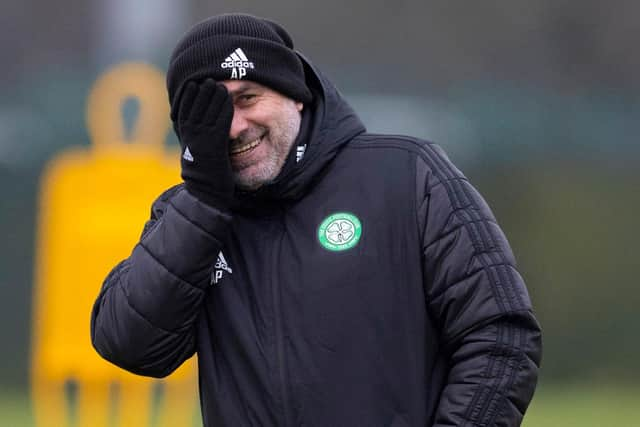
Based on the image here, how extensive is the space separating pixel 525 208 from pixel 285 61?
6.57 meters

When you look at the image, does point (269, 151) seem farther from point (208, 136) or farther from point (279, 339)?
point (279, 339)

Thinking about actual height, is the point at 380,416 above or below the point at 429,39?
below

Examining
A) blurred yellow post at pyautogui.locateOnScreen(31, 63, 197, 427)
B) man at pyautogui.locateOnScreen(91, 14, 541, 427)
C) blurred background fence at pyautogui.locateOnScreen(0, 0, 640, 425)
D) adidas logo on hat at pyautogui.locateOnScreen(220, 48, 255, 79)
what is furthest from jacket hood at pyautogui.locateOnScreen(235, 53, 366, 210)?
blurred background fence at pyautogui.locateOnScreen(0, 0, 640, 425)

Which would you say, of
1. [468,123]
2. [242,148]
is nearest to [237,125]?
[242,148]

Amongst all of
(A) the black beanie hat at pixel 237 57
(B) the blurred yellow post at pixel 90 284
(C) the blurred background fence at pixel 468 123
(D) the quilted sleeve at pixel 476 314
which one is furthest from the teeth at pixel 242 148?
(C) the blurred background fence at pixel 468 123

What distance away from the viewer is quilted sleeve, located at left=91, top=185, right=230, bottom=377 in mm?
2277

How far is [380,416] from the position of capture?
223 centimetres

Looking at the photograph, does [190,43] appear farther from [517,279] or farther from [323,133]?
[517,279]

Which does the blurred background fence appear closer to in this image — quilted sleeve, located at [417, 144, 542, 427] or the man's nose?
the man's nose

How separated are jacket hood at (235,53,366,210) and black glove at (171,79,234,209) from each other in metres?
0.09

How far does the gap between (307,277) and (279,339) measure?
12 centimetres

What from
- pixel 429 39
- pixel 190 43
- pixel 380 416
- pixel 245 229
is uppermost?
pixel 429 39

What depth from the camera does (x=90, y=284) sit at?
7.30m

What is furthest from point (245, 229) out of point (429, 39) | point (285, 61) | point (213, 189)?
point (429, 39)
